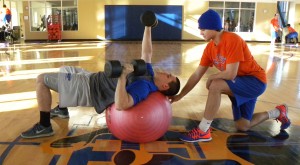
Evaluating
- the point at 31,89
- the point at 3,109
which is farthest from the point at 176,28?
the point at 3,109

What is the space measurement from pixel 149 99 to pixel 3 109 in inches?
84.1

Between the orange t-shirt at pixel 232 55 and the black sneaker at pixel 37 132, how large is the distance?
1625 mm

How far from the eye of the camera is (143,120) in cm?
249

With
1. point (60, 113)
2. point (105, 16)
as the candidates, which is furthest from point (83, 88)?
point (105, 16)

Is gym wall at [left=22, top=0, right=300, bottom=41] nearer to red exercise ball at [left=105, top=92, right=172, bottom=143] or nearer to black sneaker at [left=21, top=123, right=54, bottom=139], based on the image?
black sneaker at [left=21, top=123, right=54, bottom=139]

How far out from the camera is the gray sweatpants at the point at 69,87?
276 cm

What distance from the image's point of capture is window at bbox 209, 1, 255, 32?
1791 cm

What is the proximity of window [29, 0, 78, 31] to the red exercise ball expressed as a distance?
52.0 ft

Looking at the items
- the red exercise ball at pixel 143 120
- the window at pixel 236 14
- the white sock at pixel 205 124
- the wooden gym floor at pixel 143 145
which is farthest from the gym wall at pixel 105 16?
the red exercise ball at pixel 143 120

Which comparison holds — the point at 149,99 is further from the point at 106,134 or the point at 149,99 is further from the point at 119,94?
the point at 106,134

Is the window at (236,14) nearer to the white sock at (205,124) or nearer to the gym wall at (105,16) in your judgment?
the gym wall at (105,16)

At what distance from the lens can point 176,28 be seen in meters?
17.6

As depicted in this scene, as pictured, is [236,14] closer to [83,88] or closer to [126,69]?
[83,88]

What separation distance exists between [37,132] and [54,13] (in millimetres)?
16052
